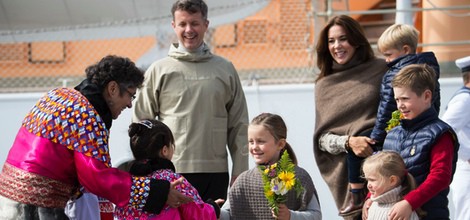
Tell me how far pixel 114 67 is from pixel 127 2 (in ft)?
13.6

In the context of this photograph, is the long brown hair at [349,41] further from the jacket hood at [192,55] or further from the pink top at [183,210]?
the pink top at [183,210]

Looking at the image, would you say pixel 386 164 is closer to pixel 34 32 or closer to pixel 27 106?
pixel 27 106

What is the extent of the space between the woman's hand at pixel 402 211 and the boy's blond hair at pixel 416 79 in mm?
449

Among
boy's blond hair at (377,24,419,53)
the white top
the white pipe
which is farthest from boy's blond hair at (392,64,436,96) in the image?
the white pipe

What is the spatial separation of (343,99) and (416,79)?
2.06ft

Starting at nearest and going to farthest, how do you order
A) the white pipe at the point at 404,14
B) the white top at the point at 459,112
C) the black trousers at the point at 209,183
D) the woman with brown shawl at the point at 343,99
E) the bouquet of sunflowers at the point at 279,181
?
the bouquet of sunflowers at the point at 279,181 < the woman with brown shawl at the point at 343,99 < the black trousers at the point at 209,183 < the white top at the point at 459,112 < the white pipe at the point at 404,14

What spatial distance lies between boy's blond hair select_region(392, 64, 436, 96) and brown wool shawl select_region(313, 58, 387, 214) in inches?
18.7

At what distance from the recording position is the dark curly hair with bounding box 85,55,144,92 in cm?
379

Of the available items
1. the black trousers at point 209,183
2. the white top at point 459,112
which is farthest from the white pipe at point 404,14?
the black trousers at point 209,183

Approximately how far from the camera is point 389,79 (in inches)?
165

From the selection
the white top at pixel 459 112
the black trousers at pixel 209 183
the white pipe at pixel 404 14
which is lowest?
the black trousers at pixel 209 183

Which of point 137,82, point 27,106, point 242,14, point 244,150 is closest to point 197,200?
point 137,82

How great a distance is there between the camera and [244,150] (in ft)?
15.9

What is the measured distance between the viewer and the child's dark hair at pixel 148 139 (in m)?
3.90
